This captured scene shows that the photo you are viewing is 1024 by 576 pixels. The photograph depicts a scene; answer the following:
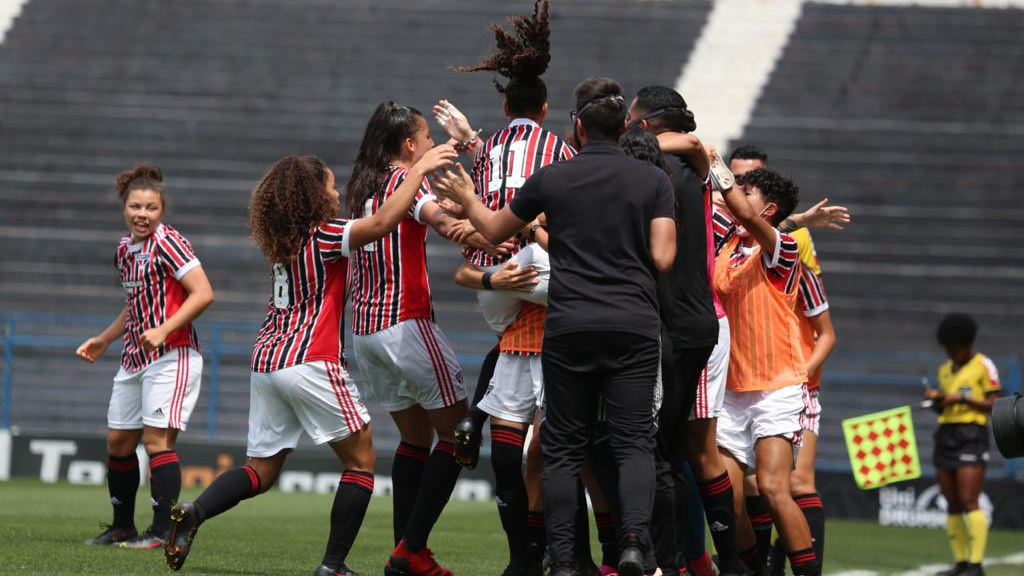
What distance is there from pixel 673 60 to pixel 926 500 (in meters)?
13.1

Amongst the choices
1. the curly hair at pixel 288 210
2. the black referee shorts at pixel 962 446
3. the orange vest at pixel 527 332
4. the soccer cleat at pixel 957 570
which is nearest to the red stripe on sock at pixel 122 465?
the curly hair at pixel 288 210

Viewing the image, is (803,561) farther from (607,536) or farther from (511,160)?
(511,160)

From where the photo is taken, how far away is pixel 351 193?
273 inches

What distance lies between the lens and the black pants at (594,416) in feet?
18.2

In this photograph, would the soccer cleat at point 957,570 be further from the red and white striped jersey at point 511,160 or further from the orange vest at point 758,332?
the red and white striped jersey at point 511,160

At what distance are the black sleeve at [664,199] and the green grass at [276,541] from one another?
2629mm

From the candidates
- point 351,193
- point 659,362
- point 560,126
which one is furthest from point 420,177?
point 560,126

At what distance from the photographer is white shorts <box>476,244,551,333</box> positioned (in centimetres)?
623

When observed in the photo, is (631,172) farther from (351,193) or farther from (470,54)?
(470,54)

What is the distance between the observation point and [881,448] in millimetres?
9914

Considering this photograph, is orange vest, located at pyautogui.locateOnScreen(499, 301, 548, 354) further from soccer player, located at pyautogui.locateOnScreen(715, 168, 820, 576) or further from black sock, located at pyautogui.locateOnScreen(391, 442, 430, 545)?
soccer player, located at pyautogui.locateOnScreen(715, 168, 820, 576)

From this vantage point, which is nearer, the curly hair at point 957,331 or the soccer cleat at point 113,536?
the soccer cleat at point 113,536

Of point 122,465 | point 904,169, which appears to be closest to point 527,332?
point 122,465

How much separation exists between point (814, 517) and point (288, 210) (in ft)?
10.1
